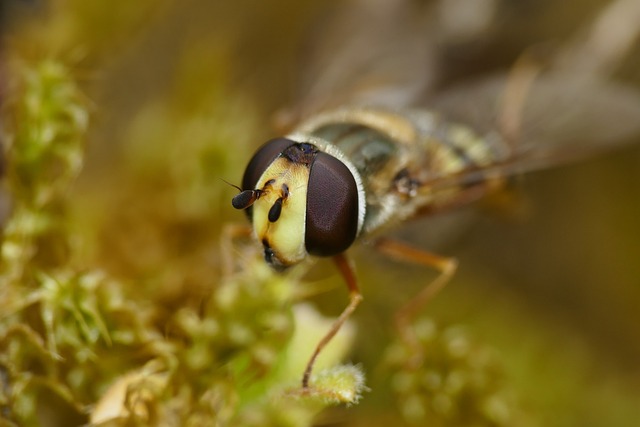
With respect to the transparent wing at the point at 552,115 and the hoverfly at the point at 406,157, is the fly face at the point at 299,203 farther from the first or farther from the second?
the transparent wing at the point at 552,115

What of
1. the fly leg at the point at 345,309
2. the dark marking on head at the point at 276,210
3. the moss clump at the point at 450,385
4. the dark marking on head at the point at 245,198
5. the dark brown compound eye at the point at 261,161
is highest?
the dark brown compound eye at the point at 261,161

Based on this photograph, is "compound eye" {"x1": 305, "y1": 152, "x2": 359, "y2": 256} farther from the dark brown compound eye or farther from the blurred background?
the blurred background

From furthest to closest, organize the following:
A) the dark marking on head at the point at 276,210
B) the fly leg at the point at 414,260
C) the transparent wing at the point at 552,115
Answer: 1. the transparent wing at the point at 552,115
2. the fly leg at the point at 414,260
3. the dark marking on head at the point at 276,210

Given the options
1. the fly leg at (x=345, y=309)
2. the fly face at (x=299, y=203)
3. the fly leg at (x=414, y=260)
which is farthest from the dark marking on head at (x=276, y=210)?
the fly leg at (x=414, y=260)

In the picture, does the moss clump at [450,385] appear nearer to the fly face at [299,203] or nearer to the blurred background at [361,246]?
the blurred background at [361,246]

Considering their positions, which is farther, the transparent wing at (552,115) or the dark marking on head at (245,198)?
the transparent wing at (552,115)

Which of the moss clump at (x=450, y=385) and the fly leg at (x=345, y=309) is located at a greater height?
the fly leg at (x=345, y=309)

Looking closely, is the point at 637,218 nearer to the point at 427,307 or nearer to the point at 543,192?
the point at 543,192

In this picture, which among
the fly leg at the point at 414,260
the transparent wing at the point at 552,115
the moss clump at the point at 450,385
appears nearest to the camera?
the moss clump at the point at 450,385

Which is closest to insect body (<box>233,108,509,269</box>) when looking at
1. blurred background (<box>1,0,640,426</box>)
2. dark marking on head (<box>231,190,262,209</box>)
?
dark marking on head (<box>231,190,262,209</box>)
